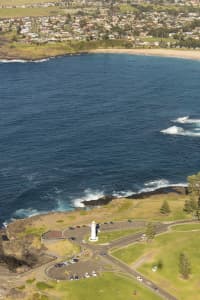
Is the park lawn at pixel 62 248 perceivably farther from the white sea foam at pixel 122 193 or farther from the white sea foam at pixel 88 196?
the white sea foam at pixel 122 193

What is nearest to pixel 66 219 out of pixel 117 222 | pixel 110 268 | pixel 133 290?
pixel 117 222

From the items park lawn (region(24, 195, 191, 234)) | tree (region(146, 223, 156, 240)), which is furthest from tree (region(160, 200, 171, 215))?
tree (region(146, 223, 156, 240))

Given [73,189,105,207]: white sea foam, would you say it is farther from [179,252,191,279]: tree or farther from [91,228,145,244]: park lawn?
[179,252,191,279]: tree

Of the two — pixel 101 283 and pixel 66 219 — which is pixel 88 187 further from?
pixel 101 283

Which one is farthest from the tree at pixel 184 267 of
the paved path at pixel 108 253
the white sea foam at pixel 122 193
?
the white sea foam at pixel 122 193

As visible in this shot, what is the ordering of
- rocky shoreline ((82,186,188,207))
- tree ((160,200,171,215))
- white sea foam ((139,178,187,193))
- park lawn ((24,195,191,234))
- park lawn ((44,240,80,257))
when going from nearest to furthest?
1. park lawn ((44,240,80,257))
2. park lawn ((24,195,191,234))
3. tree ((160,200,171,215))
4. rocky shoreline ((82,186,188,207))
5. white sea foam ((139,178,187,193))

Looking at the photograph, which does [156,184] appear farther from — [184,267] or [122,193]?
[184,267]
